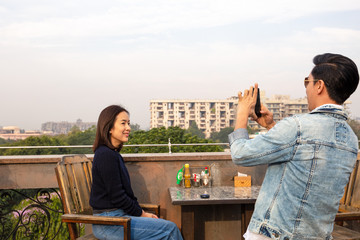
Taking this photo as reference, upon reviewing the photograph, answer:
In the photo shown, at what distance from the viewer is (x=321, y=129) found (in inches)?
59.1

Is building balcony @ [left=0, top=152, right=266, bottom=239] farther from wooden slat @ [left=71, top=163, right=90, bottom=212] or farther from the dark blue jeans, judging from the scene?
the dark blue jeans

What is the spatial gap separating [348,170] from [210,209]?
2718 millimetres

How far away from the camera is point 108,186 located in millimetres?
2896

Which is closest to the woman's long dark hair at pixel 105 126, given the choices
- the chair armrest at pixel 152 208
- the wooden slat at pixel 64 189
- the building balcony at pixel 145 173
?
the wooden slat at pixel 64 189

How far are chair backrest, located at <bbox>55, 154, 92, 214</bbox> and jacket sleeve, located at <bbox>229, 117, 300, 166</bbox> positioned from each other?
6.33ft

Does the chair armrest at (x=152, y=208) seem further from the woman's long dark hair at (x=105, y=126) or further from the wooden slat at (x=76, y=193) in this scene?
the woman's long dark hair at (x=105, y=126)

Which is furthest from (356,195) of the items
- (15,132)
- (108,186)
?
(15,132)

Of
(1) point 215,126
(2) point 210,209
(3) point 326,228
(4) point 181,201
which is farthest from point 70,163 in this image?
(1) point 215,126

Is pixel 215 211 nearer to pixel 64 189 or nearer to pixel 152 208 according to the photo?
pixel 152 208

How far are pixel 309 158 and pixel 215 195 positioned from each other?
199 centimetres

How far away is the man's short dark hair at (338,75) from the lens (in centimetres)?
154

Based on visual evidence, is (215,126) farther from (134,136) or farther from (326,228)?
(326,228)

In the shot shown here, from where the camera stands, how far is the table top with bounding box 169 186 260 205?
10.4 feet

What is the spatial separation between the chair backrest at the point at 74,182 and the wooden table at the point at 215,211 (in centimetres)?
74
